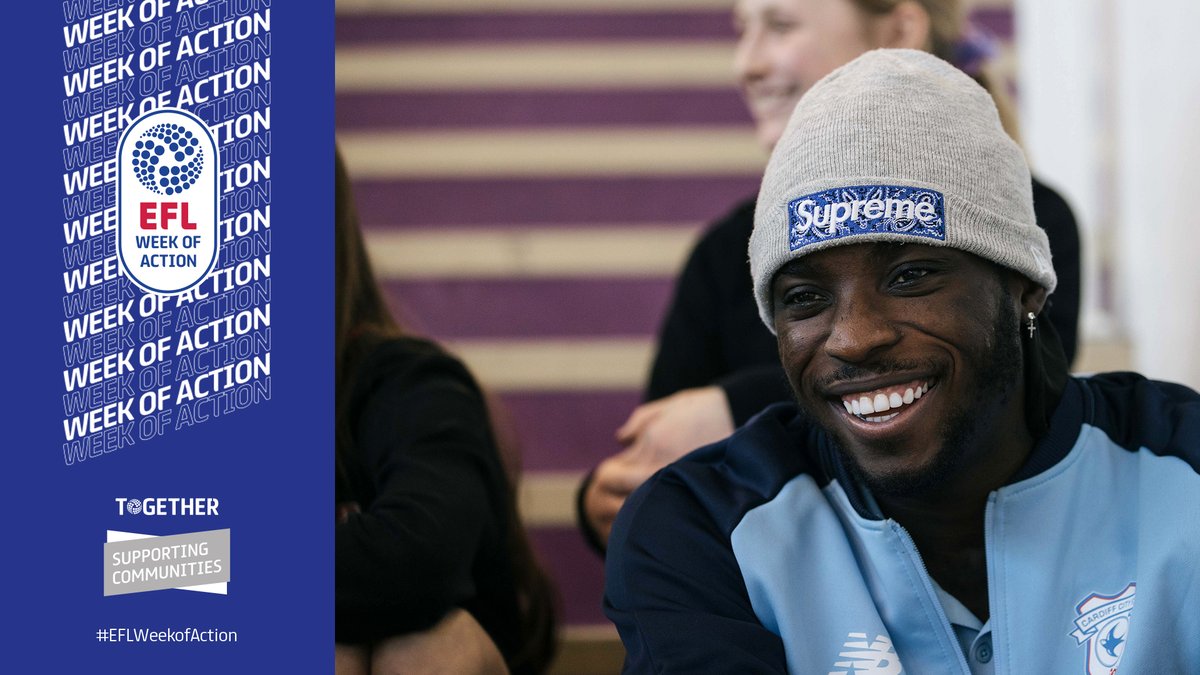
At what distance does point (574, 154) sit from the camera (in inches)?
117

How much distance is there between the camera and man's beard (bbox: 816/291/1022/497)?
1.29 metres

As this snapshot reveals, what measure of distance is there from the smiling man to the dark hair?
21.5 inches

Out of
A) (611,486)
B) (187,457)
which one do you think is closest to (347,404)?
(611,486)

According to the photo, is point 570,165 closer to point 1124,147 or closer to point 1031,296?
point 1124,147

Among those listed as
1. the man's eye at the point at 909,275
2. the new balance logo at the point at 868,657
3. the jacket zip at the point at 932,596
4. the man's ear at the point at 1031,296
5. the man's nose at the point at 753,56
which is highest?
the man's nose at the point at 753,56

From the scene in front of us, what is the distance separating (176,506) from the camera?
110 centimetres

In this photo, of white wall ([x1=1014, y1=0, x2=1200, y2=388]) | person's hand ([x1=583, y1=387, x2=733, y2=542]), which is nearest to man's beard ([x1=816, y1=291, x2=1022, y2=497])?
person's hand ([x1=583, y1=387, x2=733, y2=542])

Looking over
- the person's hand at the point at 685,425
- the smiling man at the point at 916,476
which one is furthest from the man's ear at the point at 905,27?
the smiling man at the point at 916,476

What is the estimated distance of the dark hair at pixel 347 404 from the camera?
5.79ft

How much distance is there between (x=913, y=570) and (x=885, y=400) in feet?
0.53

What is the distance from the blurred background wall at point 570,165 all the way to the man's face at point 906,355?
163 centimetres

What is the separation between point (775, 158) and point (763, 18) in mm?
882

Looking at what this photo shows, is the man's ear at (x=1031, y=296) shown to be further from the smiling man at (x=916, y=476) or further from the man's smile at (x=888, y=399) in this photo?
the man's smile at (x=888, y=399)

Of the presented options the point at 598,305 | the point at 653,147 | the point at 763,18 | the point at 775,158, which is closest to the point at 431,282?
the point at 598,305
